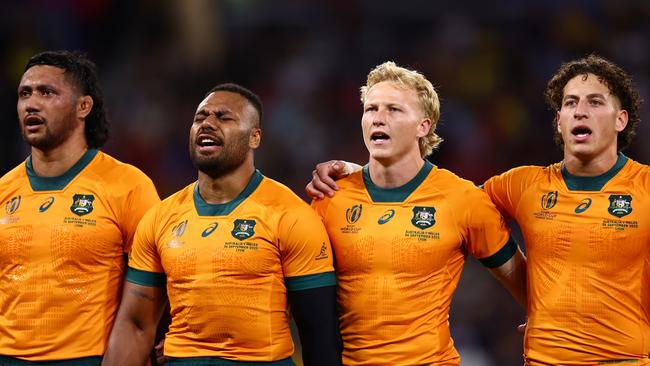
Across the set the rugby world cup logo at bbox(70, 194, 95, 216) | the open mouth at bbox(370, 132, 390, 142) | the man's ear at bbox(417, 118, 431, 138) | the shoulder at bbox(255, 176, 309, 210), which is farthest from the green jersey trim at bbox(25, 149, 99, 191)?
the man's ear at bbox(417, 118, 431, 138)

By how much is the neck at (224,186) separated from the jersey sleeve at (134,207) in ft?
1.24

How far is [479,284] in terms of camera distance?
9508 mm

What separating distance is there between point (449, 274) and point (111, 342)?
1718 mm

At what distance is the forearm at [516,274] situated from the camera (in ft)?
17.1

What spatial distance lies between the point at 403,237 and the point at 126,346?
149 cm

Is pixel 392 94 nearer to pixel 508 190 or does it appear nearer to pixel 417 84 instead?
pixel 417 84

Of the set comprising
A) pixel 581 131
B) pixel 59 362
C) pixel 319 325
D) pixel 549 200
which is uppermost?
pixel 581 131

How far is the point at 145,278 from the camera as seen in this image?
5062mm

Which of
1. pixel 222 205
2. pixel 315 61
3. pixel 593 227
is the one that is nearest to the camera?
pixel 593 227

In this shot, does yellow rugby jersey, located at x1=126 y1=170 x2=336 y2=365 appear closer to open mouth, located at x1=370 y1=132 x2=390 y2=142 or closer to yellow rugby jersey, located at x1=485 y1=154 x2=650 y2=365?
open mouth, located at x1=370 y1=132 x2=390 y2=142

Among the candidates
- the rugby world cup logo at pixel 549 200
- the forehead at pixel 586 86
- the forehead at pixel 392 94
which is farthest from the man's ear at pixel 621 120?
the forehead at pixel 392 94

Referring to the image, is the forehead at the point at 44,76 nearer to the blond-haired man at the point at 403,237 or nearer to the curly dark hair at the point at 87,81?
the curly dark hair at the point at 87,81

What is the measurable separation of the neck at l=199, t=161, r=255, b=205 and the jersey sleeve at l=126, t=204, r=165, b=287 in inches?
11.3

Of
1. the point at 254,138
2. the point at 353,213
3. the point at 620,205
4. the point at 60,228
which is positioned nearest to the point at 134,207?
the point at 60,228
